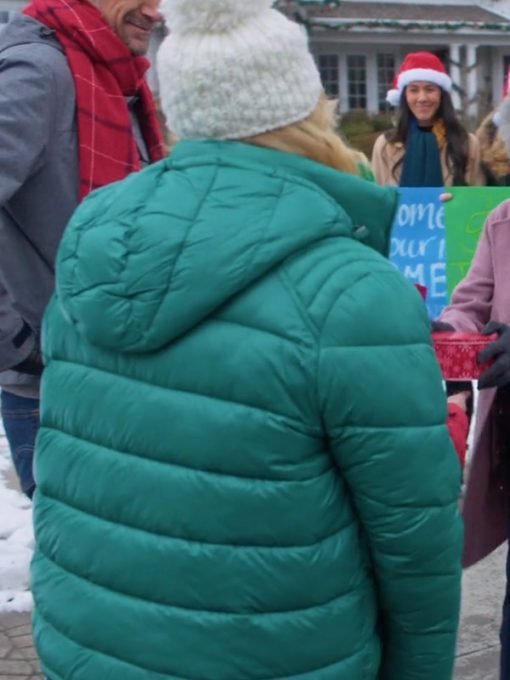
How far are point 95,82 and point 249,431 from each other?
5.10 feet

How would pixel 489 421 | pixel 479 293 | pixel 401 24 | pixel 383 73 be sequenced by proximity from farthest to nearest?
pixel 383 73, pixel 401 24, pixel 479 293, pixel 489 421

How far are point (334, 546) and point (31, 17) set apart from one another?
1.83 metres

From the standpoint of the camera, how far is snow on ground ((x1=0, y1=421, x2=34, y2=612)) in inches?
191

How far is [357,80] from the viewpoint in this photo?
1388 inches

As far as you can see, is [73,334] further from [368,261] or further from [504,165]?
[504,165]

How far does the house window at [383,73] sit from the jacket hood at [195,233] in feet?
111

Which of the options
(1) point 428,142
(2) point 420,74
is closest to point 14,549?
(1) point 428,142

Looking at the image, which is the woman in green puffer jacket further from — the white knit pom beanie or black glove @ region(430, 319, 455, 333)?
black glove @ region(430, 319, 455, 333)

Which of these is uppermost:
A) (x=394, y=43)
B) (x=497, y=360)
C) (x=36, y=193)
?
(x=36, y=193)

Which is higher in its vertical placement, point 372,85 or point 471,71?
point 471,71

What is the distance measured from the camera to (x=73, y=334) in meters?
2.07

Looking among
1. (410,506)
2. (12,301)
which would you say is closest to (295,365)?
(410,506)

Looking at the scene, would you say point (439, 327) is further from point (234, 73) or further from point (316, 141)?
point (234, 73)

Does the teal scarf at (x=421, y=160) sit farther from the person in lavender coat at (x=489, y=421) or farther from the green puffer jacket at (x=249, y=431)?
the green puffer jacket at (x=249, y=431)
